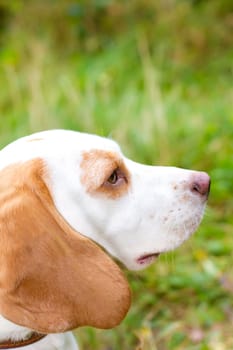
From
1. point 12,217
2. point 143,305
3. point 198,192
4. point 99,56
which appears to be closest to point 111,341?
point 143,305

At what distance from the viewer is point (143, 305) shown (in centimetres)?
405

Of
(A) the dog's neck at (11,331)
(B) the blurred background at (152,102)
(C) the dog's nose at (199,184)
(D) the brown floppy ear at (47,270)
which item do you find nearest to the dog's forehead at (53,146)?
(D) the brown floppy ear at (47,270)

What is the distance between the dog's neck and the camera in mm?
2562

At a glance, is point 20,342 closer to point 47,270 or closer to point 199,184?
point 47,270

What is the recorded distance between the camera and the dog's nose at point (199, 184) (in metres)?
2.87

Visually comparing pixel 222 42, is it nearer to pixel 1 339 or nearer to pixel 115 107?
pixel 115 107

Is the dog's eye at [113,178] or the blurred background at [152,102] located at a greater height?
the dog's eye at [113,178]

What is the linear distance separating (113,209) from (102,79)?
4.62 m

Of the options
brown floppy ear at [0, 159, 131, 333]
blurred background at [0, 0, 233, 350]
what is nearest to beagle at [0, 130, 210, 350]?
brown floppy ear at [0, 159, 131, 333]

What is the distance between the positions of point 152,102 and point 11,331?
3.28 meters

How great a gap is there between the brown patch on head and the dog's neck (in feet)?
1.65

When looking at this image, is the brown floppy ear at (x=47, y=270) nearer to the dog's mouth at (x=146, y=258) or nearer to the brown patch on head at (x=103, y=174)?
the brown patch on head at (x=103, y=174)

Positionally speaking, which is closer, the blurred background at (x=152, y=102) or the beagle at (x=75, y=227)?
the beagle at (x=75, y=227)

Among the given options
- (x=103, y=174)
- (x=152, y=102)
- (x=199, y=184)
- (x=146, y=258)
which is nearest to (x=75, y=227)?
(x=103, y=174)
